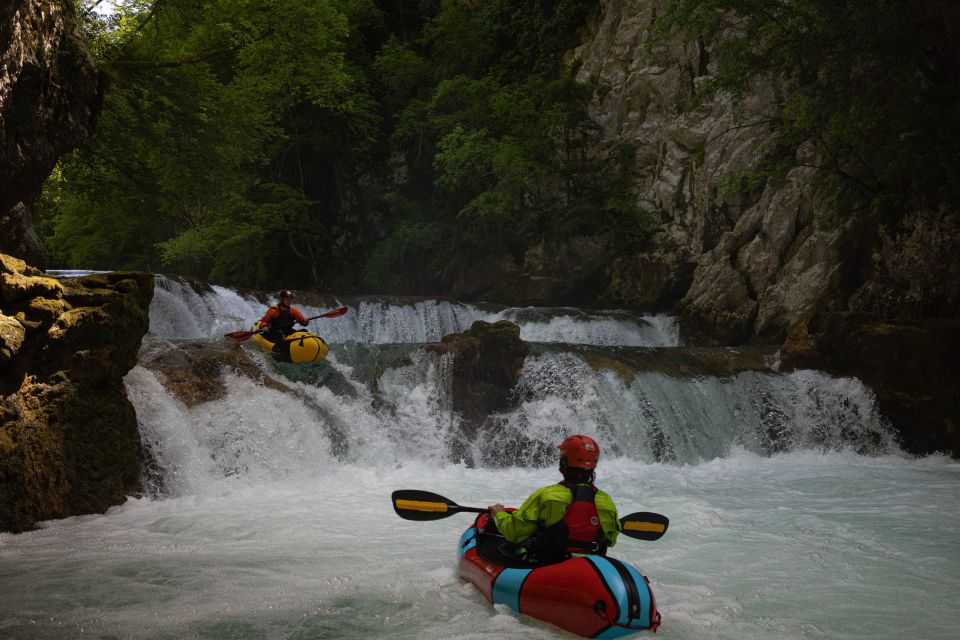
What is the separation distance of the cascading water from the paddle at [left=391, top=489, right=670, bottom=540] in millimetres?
415

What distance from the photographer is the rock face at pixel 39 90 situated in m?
4.57

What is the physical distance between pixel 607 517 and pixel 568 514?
0.73 feet

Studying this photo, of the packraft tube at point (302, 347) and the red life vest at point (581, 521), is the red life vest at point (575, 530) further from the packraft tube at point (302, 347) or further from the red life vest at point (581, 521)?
the packraft tube at point (302, 347)

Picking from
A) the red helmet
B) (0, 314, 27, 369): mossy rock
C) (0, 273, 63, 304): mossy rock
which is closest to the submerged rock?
(0, 273, 63, 304): mossy rock

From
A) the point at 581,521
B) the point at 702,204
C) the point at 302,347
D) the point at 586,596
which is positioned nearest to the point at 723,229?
the point at 702,204

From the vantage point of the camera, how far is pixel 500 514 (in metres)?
3.56

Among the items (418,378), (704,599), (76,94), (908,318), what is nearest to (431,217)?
(418,378)

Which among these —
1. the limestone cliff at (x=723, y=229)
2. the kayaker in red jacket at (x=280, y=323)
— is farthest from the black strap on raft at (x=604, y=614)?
the limestone cliff at (x=723, y=229)

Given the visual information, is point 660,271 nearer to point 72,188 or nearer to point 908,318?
point 908,318

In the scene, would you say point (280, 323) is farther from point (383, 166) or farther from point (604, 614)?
point (383, 166)

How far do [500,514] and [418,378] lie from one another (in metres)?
5.77

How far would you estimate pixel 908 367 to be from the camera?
9438 mm

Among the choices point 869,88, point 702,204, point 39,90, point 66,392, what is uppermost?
point 869,88

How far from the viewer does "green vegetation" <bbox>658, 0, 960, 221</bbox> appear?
30.5 ft
